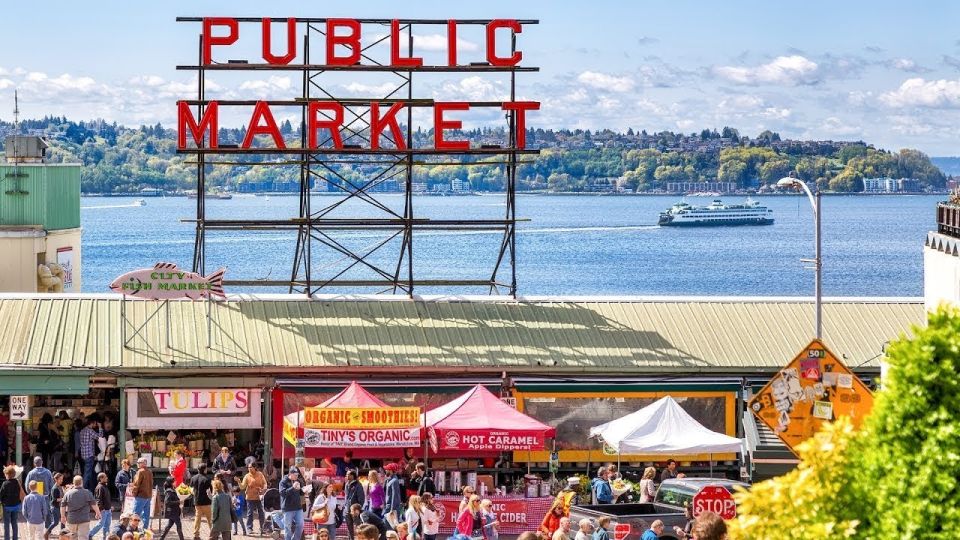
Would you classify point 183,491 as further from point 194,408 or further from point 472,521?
point 472,521

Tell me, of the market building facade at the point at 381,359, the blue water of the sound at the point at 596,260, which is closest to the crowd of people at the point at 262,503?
the market building facade at the point at 381,359

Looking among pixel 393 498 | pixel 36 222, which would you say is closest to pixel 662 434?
pixel 393 498

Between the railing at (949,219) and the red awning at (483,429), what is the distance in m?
8.15

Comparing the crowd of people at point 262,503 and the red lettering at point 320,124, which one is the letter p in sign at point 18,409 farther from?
the red lettering at point 320,124

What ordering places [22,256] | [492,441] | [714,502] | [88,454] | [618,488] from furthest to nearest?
[22,256] → [88,454] → [492,441] → [618,488] → [714,502]

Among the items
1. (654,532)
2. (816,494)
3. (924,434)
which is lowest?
(654,532)

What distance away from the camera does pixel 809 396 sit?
22.8 metres

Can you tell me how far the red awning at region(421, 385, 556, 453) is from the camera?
99.9ft

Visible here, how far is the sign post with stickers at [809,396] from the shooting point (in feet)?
73.6

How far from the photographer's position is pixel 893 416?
10891mm

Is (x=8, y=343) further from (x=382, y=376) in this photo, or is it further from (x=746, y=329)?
(x=746, y=329)

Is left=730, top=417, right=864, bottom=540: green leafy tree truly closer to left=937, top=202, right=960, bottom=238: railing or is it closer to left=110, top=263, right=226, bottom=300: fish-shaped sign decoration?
left=937, top=202, right=960, bottom=238: railing

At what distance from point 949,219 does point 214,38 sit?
19.6 metres

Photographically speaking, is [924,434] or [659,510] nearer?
[924,434]
